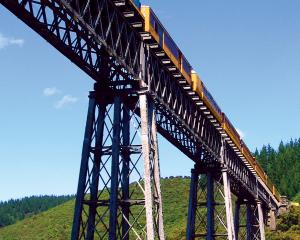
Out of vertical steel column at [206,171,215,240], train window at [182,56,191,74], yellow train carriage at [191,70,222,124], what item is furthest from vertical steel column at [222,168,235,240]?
train window at [182,56,191,74]

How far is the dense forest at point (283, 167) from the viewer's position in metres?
114


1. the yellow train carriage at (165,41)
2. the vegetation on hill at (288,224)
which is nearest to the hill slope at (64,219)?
the vegetation on hill at (288,224)

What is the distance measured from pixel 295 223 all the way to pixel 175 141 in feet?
159

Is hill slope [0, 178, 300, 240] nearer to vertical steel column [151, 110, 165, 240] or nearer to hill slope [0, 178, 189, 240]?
hill slope [0, 178, 189, 240]

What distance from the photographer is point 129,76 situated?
76.2 ft

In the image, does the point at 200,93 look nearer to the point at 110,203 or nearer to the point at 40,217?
the point at 110,203

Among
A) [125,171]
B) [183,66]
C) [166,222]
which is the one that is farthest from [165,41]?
[166,222]

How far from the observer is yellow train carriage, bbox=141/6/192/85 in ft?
74.5

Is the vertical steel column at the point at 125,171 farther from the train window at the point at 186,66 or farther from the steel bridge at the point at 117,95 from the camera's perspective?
the train window at the point at 186,66

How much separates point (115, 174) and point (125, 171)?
7.70 ft

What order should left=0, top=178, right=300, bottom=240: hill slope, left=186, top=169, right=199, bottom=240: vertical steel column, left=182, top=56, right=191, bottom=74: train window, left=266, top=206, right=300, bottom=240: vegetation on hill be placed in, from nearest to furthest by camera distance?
left=182, top=56, right=191, bottom=74: train window
left=186, top=169, right=199, bottom=240: vertical steel column
left=266, top=206, right=300, bottom=240: vegetation on hill
left=0, top=178, right=300, bottom=240: hill slope

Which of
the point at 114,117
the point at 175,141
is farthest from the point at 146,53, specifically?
the point at 175,141

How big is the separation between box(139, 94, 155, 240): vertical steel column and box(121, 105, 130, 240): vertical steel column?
107 centimetres

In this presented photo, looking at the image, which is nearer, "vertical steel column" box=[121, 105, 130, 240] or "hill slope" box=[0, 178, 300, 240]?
"vertical steel column" box=[121, 105, 130, 240]
